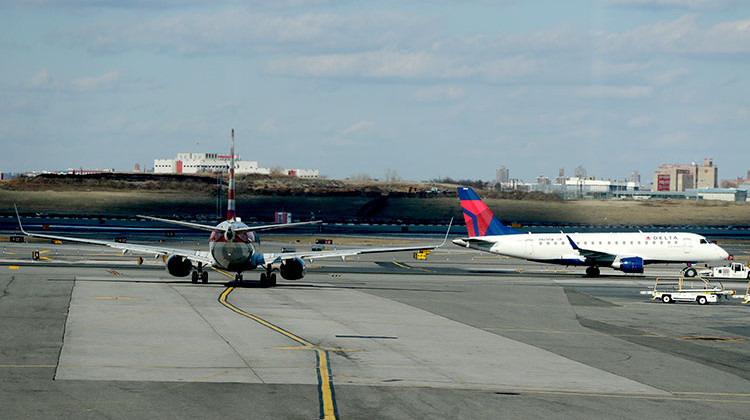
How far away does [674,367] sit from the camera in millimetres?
32281

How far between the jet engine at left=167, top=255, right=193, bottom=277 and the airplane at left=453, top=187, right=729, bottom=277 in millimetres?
27649

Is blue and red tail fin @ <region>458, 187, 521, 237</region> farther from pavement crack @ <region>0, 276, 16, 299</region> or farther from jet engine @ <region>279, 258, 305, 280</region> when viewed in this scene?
pavement crack @ <region>0, 276, 16, 299</region>

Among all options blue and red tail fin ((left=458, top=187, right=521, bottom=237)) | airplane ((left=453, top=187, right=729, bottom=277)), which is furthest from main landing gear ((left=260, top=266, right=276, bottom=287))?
blue and red tail fin ((left=458, top=187, right=521, bottom=237))

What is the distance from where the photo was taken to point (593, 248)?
Answer: 80.1 metres

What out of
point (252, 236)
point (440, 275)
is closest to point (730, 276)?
point (440, 275)

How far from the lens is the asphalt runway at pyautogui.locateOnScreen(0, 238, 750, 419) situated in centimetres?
2406

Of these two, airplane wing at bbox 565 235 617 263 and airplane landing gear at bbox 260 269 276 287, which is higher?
airplane wing at bbox 565 235 617 263

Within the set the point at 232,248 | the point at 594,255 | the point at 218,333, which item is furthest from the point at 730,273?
the point at 218,333

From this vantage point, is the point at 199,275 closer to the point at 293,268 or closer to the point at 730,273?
the point at 293,268

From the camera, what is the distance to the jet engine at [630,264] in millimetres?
79250

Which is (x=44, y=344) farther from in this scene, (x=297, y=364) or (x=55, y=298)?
(x=55, y=298)

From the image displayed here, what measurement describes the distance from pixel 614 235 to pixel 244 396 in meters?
62.7

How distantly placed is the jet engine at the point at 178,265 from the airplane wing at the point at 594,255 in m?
36.1

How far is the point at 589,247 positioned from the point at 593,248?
361 millimetres
